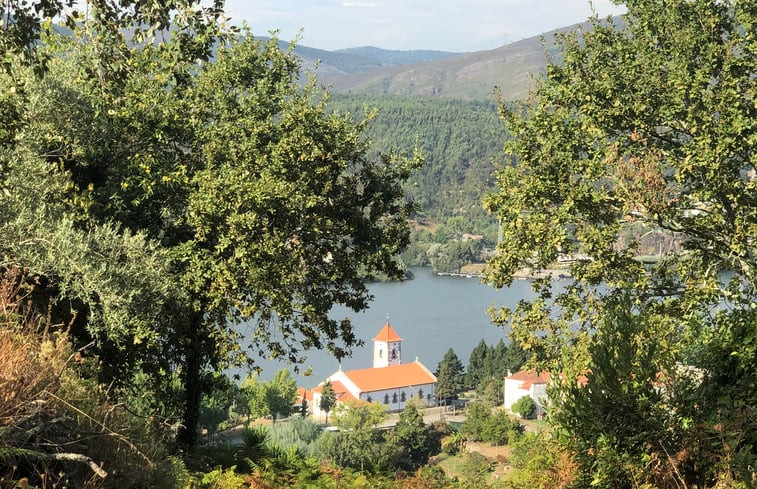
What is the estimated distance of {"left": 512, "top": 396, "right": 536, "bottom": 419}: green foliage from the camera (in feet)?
273

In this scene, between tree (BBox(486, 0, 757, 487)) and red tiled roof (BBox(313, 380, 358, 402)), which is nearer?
tree (BBox(486, 0, 757, 487))

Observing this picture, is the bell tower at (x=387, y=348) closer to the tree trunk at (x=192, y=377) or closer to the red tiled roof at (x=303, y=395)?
the red tiled roof at (x=303, y=395)

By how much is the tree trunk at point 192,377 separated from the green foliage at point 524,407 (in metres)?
74.0

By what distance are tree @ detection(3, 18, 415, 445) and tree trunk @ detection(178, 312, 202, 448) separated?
26 millimetres

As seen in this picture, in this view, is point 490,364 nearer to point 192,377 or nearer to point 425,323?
point 425,323

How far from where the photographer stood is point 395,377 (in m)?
94.4

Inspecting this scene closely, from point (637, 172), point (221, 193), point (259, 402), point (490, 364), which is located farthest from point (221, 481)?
point (490, 364)

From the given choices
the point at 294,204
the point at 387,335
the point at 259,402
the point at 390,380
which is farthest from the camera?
the point at 387,335

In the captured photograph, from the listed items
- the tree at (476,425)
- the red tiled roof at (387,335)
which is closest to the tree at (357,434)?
the tree at (476,425)

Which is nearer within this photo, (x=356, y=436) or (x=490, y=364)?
(x=356, y=436)

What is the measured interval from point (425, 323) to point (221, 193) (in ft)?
327

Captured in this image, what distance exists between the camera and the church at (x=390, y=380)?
9162cm

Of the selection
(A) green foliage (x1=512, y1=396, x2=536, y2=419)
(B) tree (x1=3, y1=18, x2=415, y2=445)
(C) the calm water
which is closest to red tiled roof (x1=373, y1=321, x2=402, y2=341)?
(C) the calm water

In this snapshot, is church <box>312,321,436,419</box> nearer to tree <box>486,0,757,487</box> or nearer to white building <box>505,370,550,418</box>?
white building <box>505,370,550,418</box>
